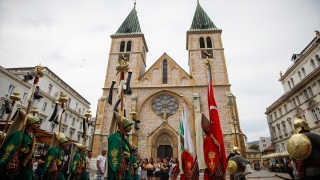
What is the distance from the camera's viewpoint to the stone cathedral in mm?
17938

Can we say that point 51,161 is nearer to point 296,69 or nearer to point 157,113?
point 157,113

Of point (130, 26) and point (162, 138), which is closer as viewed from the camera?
point (162, 138)

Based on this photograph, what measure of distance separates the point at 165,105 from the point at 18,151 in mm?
16858

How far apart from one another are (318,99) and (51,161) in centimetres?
2500

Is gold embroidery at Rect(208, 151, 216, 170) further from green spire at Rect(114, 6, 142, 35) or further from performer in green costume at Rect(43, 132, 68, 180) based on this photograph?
green spire at Rect(114, 6, 142, 35)

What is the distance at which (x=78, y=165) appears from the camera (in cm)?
503

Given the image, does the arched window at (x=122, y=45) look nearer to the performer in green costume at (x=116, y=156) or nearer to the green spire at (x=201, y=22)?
the green spire at (x=201, y=22)

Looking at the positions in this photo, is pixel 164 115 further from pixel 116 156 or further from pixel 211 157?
pixel 116 156

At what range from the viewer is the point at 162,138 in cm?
1839

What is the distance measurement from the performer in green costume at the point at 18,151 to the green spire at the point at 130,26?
77.8ft

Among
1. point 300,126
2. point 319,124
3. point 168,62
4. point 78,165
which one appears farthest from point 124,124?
point 319,124

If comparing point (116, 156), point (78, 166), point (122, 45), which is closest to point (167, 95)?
point (122, 45)

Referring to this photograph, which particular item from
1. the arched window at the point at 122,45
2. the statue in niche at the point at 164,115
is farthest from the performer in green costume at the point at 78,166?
the arched window at the point at 122,45

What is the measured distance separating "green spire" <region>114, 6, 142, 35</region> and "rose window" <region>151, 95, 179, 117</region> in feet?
37.0
